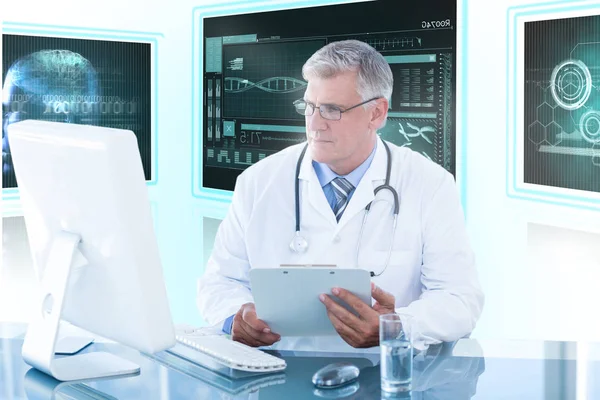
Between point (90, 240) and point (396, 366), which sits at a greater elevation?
point (90, 240)

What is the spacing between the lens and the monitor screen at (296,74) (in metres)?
3.23

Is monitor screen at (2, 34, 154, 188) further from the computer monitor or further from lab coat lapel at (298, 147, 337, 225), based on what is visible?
the computer monitor

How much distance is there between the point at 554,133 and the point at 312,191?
3.47 ft

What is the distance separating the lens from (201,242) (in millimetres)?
4211

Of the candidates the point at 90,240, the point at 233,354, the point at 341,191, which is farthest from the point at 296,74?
the point at 90,240

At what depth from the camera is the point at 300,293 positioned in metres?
1.80

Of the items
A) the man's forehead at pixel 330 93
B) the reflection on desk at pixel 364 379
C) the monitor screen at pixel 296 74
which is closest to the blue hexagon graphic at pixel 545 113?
the monitor screen at pixel 296 74

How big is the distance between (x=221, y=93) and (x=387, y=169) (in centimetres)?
202

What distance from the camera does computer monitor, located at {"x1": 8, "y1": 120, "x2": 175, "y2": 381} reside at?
1416 millimetres

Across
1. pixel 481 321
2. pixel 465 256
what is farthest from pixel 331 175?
pixel 481 321

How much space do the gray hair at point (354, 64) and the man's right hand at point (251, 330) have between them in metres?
0.67

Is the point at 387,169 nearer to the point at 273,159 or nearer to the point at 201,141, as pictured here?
the point at 273,159

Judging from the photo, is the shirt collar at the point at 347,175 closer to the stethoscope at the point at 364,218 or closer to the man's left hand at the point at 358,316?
the stethoscope at the point at 364,218

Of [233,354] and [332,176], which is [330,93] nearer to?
[332,176]
